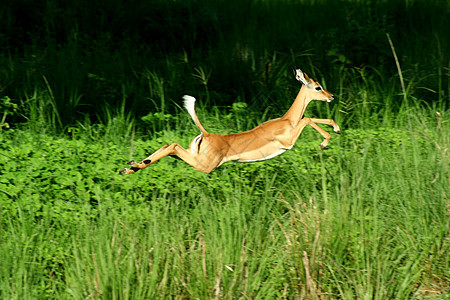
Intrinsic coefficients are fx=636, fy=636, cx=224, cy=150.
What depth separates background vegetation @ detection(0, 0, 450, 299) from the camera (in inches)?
129

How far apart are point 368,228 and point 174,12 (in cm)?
446

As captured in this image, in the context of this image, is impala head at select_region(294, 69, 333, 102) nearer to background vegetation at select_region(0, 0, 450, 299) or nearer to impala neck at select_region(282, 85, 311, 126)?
impala neck at select_region(282, 85, 311, 126)

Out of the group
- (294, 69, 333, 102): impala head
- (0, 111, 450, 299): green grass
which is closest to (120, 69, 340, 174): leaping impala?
(294, 69, 333, 102): impala head

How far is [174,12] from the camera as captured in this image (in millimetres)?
7285

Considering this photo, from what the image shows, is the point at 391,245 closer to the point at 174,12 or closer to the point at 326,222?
the point at 326,222

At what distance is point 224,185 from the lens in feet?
12.9

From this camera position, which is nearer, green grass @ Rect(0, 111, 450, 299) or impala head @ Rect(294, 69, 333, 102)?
impala head @ Rect(294, 69, 333, 102)

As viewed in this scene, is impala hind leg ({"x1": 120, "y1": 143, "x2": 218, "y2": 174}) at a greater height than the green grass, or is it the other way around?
impala hind leg ({"x1": 120, "y1": 143, "x2": 218, "y2": 174})

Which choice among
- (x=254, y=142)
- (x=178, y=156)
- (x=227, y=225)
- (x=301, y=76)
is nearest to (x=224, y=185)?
(x=227, y=225)

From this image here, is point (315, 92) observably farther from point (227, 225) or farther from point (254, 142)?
point (227, 225)

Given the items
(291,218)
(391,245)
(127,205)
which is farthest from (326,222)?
(127,205)

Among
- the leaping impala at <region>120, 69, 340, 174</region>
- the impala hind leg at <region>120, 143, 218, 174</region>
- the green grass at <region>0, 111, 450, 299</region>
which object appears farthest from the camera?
the green grass at <region>0, 111, 450, 299</region>

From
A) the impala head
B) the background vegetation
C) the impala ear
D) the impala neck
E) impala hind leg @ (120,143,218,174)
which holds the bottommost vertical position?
the background vegetation

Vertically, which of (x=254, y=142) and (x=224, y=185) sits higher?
(x=254, y=142)
